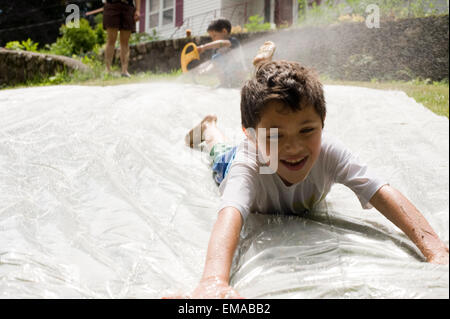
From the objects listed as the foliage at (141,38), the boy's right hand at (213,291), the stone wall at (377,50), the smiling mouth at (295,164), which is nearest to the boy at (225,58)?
the stone wall at (377,50)

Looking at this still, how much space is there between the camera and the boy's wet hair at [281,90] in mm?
1105

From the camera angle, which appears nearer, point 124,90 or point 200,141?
point 200,141

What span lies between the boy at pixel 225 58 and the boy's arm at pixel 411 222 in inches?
119

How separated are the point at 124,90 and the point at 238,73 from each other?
1.33 m

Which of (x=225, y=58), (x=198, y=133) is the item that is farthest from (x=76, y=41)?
(x=198, y=133)

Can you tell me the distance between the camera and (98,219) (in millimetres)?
1325

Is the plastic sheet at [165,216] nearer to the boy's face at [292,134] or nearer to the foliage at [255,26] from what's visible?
the boy's face at [292,134]

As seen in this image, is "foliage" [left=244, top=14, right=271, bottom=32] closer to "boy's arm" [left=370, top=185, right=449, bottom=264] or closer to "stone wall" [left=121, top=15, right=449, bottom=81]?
"stone wall" [left=121, top=15, right=449, bottom=81]

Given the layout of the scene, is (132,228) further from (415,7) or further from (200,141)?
(415,7)

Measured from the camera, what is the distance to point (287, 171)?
121 centimetres

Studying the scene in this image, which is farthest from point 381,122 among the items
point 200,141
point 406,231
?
point 406,231

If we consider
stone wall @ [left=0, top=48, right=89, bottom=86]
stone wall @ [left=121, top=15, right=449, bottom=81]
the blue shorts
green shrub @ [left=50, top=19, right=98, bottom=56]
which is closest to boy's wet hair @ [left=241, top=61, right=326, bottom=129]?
the blue shorts

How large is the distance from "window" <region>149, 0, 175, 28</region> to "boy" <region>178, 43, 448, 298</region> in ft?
34.3

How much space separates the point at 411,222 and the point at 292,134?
0.40 meters
